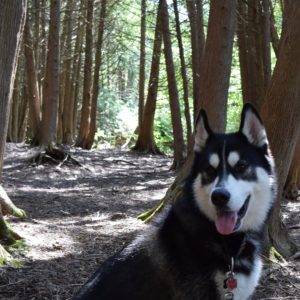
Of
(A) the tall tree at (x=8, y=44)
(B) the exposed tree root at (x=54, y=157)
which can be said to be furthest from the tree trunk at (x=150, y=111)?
(A) the tall tree at (x=8, y=44)

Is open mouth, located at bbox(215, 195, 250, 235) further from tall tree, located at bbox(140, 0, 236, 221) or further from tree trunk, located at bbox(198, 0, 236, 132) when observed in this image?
tree trunk, located at bbox(198, 0, 236, 132)

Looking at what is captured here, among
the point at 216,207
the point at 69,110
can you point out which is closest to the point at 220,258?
the point at 216,207

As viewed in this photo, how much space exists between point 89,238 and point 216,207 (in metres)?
3.48

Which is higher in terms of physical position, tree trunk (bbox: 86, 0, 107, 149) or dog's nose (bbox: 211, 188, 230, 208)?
tree trunk (bbox: 86, 0, 107, 149)

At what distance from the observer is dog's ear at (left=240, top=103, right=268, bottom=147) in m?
3.78

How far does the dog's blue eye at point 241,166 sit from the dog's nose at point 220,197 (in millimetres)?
297

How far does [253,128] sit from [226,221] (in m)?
0.76

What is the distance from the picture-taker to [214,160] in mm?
3617

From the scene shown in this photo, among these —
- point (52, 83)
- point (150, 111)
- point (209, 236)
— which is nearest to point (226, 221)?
point (209, 236)

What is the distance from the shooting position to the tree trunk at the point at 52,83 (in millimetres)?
14930

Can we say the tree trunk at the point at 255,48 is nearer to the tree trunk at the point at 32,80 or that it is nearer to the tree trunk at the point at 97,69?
the tree trunk at the point at 32,80

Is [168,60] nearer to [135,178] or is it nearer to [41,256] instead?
[135,178]

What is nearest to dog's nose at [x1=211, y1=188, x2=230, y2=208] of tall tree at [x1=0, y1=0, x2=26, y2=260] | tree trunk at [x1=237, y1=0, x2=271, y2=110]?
tall tree at [x1=0, y1=0, x2=26, y2=260]

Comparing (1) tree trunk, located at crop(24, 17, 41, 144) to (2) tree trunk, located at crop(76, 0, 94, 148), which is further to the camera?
(2) tree trunk, located at crop(76, 0, 94, 148)
